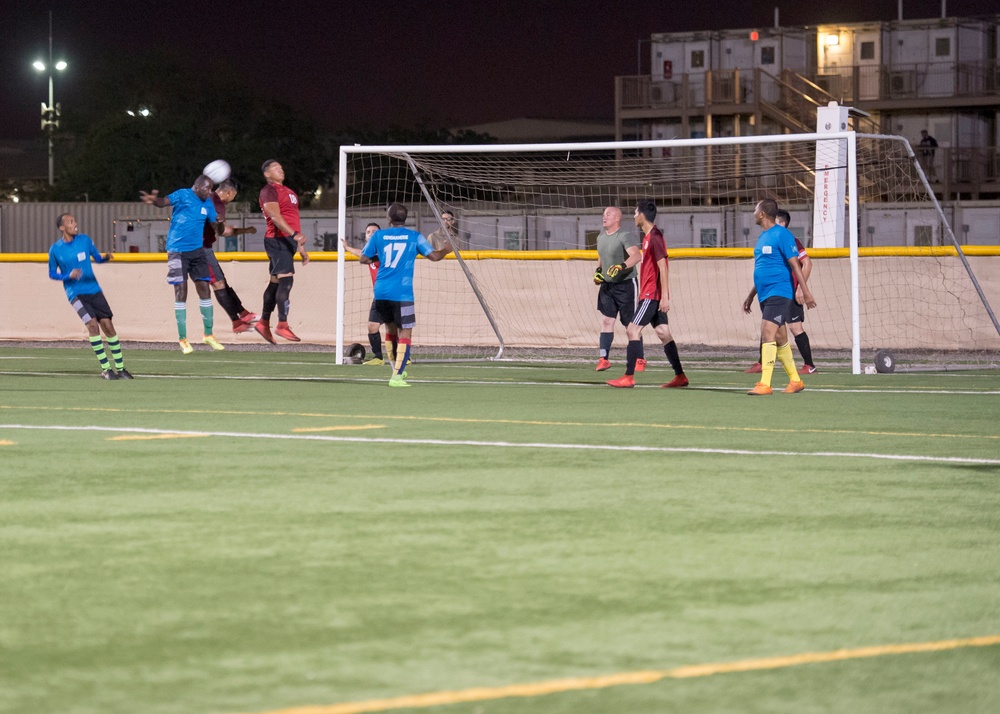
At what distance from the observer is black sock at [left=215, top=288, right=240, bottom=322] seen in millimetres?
18047

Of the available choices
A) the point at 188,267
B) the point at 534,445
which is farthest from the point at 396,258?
the point at 534,445

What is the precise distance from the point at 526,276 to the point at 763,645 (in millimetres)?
21053

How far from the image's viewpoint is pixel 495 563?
572 centimetres

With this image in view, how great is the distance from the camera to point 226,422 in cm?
1134

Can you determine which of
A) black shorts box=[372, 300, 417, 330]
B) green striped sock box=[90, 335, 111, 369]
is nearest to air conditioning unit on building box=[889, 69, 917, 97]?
black shorts box=[372, 300, 417, 330]

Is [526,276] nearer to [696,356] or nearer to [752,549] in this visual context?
[696,356]

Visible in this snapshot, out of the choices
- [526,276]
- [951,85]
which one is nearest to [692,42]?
[951,85]

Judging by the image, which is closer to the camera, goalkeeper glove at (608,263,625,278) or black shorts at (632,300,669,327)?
black shorts at (632,300,669,327)

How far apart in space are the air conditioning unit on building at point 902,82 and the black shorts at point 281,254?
42328 millimetres

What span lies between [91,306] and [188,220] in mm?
2181

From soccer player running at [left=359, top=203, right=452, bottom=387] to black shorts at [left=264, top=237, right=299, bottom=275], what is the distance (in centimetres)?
315

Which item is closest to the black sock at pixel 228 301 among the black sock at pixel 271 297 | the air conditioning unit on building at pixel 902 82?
the black sock at pixel 271 297

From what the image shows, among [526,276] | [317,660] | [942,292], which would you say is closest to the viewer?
[317,660]

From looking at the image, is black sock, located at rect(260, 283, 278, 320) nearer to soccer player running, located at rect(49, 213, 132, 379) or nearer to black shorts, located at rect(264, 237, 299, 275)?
black shorts, located at rect(264, 237, 299, 275)
